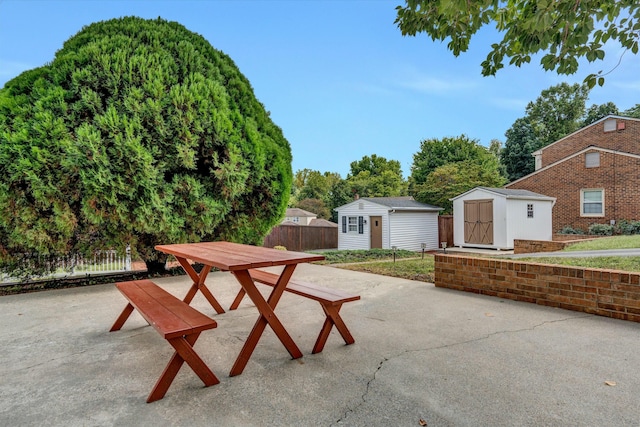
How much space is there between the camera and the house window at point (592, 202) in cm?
1466

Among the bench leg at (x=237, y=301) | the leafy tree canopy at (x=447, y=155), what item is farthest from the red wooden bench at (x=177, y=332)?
the leafy tree canopy at (x=447, y=155)

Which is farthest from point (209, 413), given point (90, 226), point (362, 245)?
point (362, 245)

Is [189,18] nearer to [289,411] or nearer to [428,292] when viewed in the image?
[428,292]

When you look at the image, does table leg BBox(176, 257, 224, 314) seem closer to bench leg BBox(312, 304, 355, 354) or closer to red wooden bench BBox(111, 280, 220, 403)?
red wooden bench BBox(111, 280, 220, 403)

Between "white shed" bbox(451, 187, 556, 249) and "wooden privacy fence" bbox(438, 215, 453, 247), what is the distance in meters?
1.02

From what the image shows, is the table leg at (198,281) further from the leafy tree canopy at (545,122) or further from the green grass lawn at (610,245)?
the leafy tree canopy at (545,122)

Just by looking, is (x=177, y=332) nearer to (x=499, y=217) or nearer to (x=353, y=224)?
(x=499, y=217)

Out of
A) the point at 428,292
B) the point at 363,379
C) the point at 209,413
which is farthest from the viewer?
the point at 428,292

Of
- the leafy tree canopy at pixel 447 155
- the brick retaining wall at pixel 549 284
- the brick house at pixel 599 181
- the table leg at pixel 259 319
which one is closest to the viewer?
the table leg at pixel 259 319

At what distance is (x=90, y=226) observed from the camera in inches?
211

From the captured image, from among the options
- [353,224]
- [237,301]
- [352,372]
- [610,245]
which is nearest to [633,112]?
[353,224]

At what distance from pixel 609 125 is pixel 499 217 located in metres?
10.8

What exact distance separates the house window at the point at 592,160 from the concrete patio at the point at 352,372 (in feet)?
48.1

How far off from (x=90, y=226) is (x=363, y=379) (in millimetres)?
5121
